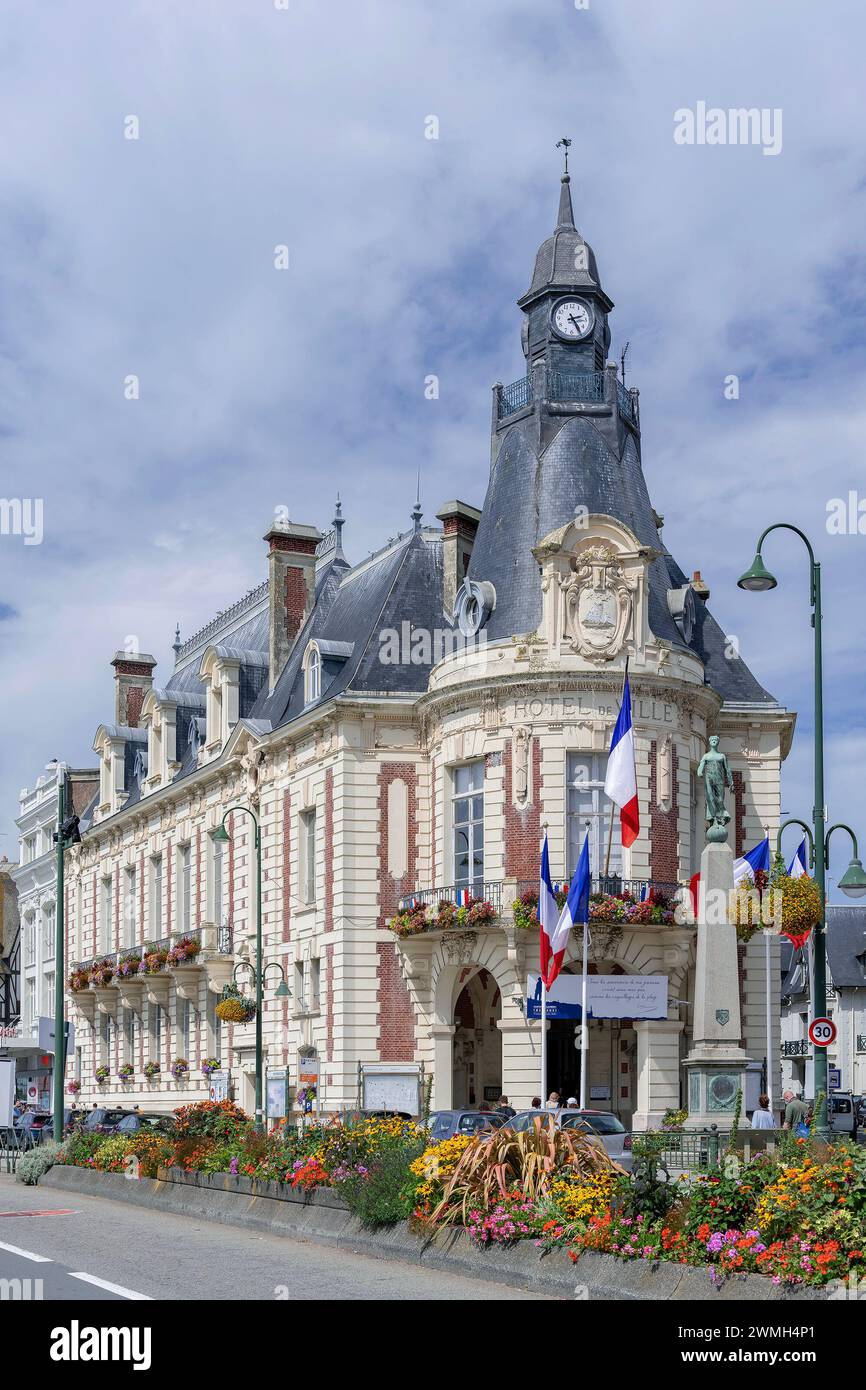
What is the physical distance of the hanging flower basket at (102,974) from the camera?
2350 inches

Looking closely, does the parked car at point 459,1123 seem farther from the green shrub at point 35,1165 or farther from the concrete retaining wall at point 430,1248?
the green shrub at point 35,1165

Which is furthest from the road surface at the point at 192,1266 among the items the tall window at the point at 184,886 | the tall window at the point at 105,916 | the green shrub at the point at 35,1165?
the tall window at the point at 105,916

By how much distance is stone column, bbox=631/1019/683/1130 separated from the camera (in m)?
39.5

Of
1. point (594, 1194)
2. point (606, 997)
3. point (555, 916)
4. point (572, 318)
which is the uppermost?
point (572, 318)

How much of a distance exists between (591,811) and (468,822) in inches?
125

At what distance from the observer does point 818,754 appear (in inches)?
930

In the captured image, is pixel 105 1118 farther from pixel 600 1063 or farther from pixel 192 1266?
pixel 192 1266

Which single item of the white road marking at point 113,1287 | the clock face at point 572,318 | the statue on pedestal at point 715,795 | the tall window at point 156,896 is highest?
the clock face at point 572,318

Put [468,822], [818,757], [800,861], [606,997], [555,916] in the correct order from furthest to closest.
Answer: [468,822], [606,997], [555,916], [800,861], [818,757]

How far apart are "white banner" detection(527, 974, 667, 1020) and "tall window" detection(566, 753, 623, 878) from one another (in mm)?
2468

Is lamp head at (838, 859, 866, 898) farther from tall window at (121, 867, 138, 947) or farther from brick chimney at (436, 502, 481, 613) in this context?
tall window at (121, 867, 138, 947)

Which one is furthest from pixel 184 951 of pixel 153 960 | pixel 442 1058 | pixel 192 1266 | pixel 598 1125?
pixel 192 1266

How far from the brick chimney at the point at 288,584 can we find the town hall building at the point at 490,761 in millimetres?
70

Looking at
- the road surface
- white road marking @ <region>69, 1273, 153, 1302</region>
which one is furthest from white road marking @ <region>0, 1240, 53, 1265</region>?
white road marking @ <region>69, 1273, 153, 1302</region>
